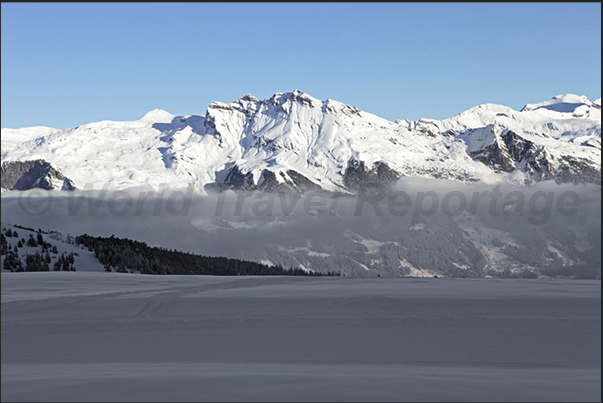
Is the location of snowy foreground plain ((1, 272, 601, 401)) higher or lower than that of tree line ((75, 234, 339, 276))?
higher

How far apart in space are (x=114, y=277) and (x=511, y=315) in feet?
54.3

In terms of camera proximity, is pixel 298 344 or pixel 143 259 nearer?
pixel 298 344

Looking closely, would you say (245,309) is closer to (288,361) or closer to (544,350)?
(288,361)

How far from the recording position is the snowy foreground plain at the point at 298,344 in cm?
1048

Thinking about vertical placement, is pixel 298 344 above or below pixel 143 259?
above

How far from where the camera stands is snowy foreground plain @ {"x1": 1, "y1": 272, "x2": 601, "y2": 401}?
10.5m

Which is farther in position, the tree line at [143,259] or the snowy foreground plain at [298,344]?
the tree line at [143,259]

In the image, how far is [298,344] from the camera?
14531mm

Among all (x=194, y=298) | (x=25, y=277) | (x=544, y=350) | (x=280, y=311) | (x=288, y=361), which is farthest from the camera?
(x=25, y=277)

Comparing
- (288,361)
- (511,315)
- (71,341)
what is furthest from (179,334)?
(511,315)

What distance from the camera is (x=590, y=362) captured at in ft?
43.9

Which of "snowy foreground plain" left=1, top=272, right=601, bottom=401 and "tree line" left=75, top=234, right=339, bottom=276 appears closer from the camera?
"snowy foreground plain" left=1, top=272, right=601, bottom=401

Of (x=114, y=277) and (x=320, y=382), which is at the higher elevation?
(x=320, y=382)

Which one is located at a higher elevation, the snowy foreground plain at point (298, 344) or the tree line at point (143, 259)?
the snowy foreground plain at point (298, 344)
